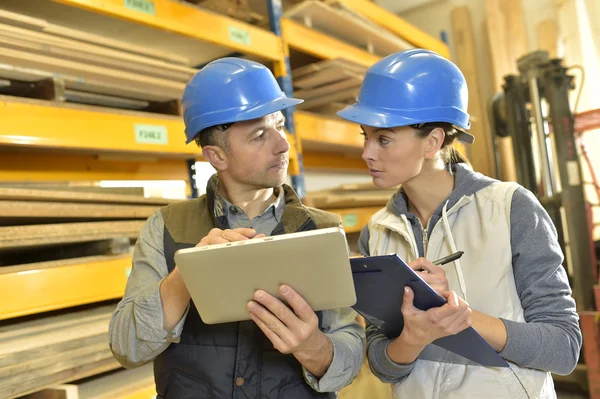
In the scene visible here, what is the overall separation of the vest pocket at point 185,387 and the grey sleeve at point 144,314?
0.07 m

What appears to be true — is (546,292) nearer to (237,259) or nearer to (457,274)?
(457,274)

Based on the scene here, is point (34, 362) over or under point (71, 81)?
under

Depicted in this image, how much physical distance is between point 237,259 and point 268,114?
538mm

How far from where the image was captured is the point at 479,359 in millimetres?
1086

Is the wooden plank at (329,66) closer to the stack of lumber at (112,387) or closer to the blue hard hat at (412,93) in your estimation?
the blue hard hat at (412,93)

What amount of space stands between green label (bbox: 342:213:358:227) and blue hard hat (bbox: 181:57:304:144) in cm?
158

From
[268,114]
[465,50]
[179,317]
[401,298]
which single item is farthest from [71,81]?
[465,50]

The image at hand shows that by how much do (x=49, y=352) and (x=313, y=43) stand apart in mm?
1933

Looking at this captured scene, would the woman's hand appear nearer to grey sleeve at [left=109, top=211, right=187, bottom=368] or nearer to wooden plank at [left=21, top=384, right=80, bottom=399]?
grey sleeve at [left=109, top=211, right=187, bottom=368]

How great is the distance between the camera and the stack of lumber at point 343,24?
2648 mm

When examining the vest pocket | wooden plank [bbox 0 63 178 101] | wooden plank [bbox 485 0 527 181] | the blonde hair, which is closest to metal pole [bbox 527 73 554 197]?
wooden plank [bbox 485 0 527 181]

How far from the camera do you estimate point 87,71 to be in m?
1.79

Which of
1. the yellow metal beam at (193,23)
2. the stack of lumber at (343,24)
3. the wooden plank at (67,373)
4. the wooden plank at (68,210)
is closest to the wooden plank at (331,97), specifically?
the stack of lumber at (343,24)

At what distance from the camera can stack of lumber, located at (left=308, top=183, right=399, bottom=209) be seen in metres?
2.68
